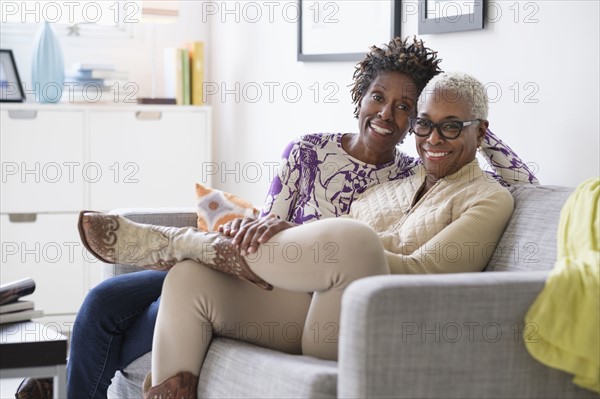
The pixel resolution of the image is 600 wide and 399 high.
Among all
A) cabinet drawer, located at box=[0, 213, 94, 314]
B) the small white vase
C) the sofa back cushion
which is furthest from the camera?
the small white vase

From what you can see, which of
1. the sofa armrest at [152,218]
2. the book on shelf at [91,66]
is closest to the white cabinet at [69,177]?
the book on shelf at [91,66]

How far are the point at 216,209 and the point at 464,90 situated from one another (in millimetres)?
853

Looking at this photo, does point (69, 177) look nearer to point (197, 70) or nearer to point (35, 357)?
point (197, 70)

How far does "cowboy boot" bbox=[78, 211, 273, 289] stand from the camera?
2.13 m

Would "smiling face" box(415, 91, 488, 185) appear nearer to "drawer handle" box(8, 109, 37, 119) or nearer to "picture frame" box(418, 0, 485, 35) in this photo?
"picture frame" box(418, 0, 485, 35)

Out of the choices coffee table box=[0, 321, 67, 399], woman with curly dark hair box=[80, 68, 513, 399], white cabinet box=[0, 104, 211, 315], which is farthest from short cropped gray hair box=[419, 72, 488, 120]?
white cabinet box=[0, 104, 211, 315]

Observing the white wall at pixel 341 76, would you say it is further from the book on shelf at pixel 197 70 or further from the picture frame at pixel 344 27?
the book on shelf at pixel 197 70

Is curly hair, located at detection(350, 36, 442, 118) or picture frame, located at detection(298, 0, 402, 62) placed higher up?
picture frame, located at detection(298, 0, 402, 62)

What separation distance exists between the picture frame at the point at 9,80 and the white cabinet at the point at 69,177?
160 mm

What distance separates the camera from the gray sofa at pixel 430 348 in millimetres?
1687

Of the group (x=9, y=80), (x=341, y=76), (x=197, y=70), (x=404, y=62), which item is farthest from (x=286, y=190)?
(x=9, y=80)

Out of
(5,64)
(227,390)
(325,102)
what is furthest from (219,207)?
(5,64)

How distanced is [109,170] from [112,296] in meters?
2.03

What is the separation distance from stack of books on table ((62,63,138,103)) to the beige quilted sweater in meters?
2.33
